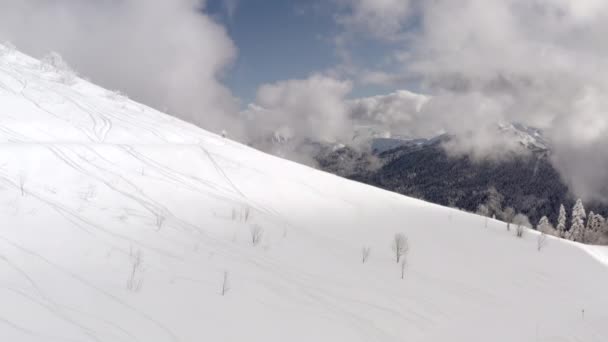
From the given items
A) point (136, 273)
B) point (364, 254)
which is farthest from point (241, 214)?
point (136, 273)

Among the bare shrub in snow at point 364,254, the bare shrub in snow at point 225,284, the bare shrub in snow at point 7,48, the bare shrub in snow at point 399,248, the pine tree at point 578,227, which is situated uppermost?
the bare shrub in snow at point 7,48

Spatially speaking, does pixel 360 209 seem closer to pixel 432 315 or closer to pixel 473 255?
pixel 473 255

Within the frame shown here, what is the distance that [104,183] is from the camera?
1073cm

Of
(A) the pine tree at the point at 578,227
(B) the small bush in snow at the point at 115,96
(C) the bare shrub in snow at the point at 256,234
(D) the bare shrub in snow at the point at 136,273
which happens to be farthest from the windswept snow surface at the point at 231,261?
(A) the pine tree at the point at 578,227

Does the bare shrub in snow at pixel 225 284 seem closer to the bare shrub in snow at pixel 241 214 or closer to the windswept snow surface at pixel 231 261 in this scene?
the windswept snow surface at pixel 231 261

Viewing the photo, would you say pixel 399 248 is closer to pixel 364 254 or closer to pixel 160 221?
pixel 364 254

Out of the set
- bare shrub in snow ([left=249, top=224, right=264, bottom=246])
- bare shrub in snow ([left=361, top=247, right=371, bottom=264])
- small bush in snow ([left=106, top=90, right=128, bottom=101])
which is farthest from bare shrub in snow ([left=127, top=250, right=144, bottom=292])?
small bush in snow ([left=106, top=90, right=128, bottom=101])

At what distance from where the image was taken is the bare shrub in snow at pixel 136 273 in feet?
19.9

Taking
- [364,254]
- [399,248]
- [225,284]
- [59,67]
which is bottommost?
[225,284]

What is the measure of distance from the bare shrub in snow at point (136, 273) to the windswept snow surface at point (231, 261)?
40mm

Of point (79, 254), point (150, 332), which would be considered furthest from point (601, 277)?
point (79, 254)

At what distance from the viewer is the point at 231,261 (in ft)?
25.8

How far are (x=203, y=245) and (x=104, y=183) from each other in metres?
4.66

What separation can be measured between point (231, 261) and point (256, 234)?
5.98 feet
